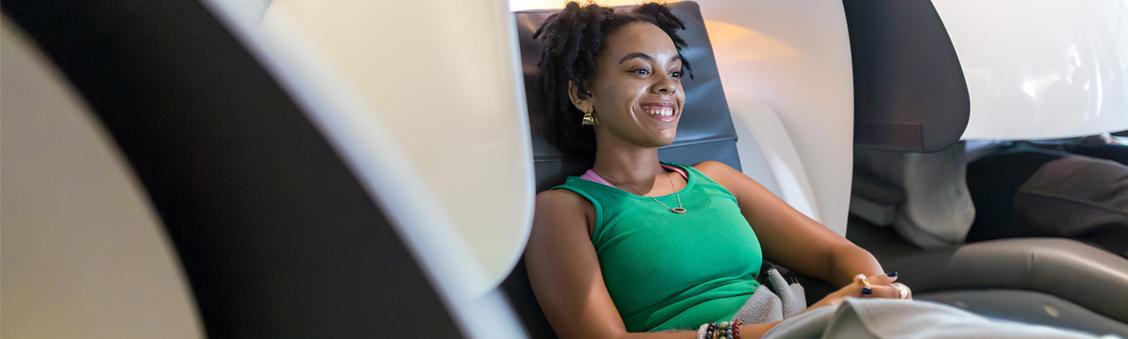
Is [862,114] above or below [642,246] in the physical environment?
above

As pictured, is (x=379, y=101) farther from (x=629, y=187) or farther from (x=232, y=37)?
(x=629, y=187)

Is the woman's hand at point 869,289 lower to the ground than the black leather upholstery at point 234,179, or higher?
lower

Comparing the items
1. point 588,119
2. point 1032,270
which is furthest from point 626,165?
point 1032,270

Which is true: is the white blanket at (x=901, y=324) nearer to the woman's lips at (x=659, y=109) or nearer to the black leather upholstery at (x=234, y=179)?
the black leather upholstery at (x=234, y=179)

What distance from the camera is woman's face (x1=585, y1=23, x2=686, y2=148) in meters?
1.22

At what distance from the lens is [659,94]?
122 centimetres

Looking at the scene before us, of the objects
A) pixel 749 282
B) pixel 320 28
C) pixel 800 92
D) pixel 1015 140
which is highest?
pixel 320 28

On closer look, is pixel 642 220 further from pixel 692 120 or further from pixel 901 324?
pixel 901 324

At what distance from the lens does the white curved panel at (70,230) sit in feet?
1.29

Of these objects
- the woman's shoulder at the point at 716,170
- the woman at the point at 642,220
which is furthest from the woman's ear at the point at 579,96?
the woman's shoulder at the point at 716,170

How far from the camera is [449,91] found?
394 millimetres

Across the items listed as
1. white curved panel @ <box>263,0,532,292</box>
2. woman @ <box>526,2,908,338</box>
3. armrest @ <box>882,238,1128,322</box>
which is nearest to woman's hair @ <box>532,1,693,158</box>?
woman @ <box>526,2,908,338</box>

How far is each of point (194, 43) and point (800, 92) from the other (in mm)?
1402

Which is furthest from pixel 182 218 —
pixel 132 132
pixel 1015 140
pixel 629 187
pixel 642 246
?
pixel 1015 140
